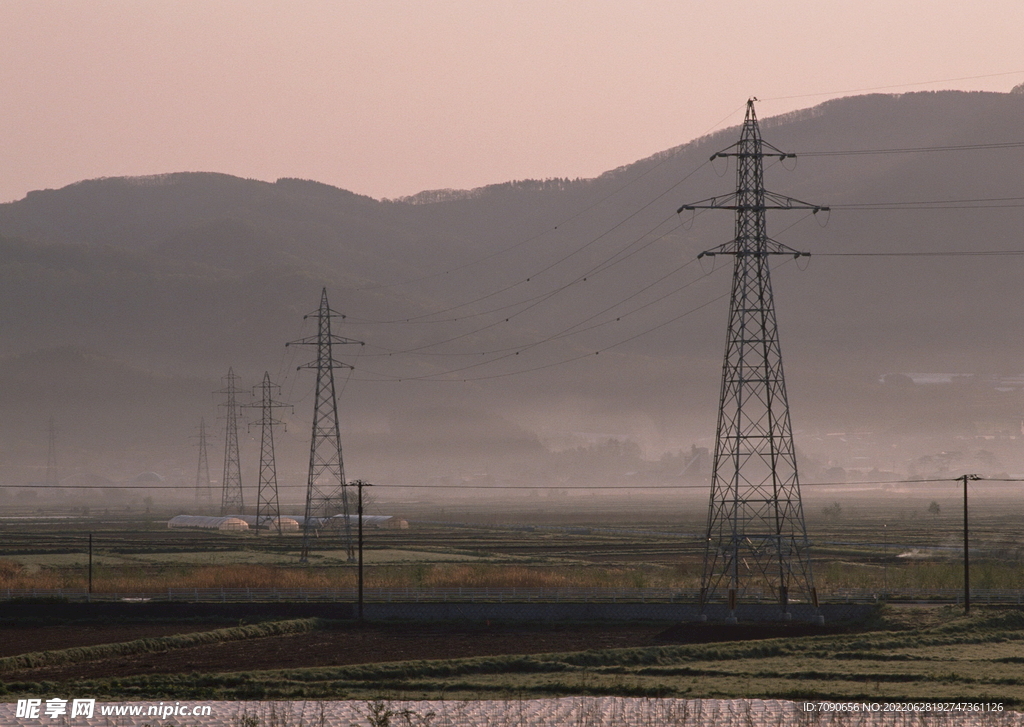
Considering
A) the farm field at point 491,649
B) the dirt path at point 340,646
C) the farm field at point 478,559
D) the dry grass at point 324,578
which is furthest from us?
the farm field at point 478,559

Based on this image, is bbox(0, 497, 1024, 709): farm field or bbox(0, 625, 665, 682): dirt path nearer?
bbox(0, 497, 1024, 709): farm field

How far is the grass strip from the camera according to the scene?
50.5 metres

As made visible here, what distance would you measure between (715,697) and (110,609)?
41.0 meters

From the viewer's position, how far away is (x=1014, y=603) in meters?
71.1

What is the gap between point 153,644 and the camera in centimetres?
5591

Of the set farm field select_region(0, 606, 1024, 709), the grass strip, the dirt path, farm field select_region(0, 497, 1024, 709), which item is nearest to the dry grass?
farm field select_region(0, 497, 1024, 709)

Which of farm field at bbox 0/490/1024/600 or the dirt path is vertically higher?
the dirt path

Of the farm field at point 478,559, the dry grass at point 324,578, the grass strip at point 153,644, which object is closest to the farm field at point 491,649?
the grass strip at point 153,644

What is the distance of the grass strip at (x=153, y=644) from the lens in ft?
166

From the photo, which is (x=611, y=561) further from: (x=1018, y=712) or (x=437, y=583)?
(x=1018, y=712)

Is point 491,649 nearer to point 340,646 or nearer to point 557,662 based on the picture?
point 557,662

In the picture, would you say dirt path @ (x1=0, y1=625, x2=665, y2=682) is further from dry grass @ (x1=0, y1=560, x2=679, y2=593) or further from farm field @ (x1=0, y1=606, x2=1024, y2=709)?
dry grass @ (x1=0, y1=560, x2=679, y2=593)

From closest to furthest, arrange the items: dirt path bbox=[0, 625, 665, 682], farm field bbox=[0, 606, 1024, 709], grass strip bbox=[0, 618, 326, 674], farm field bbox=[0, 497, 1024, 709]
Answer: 1. farm field bbox=[0, 606, 1024, 709]
2. farm field bbox=[0, 497, 1024, 709]
3. dirt path bbox=[0, 625, 665, 682]
4. grass strip bbox=[0, 618, 326, 674]

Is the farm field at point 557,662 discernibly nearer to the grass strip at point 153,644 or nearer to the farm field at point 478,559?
the grass strip at point 153,644
